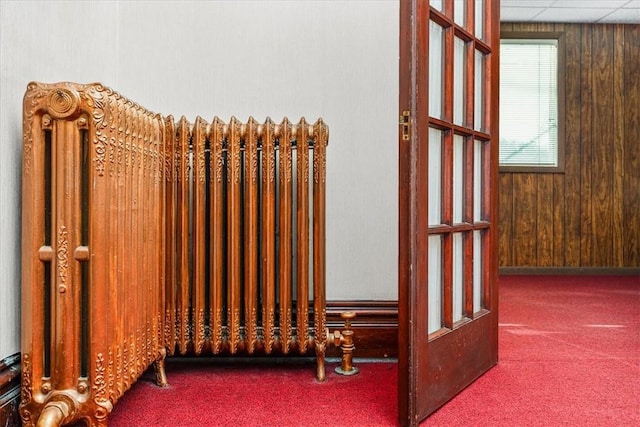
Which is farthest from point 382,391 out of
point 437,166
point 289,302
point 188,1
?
point 188,1

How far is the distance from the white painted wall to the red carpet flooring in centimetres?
46

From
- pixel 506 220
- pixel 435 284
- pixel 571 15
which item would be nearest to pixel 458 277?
pixel 435 284

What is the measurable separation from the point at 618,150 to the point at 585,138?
0.33 m

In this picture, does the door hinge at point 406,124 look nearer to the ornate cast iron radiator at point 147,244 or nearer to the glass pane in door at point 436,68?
the glass pane in door at point 436,68

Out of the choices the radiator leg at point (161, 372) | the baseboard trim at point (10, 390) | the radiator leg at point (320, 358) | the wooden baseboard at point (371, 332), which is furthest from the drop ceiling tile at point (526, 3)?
the baseboard trim at point (10, 390)

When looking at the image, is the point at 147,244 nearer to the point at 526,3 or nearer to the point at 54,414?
the point at 54,414

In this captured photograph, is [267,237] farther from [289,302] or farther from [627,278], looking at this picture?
[627,278]

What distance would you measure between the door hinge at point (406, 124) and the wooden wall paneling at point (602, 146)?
440 centimetres

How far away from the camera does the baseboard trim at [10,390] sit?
1330 mm

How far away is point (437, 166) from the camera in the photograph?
1712 millimetres

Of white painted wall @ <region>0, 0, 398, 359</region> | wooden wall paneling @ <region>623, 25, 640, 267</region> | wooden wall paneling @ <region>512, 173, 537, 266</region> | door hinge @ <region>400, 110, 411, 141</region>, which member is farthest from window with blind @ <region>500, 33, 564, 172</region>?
door hinge @ <region>400, 110, 411, 141</region>

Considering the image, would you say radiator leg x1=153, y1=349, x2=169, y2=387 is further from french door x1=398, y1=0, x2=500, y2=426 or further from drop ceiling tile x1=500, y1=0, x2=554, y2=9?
drop ceiling tile x1=500, y1=0, x2=554, y2=9

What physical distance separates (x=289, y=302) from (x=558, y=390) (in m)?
0.92

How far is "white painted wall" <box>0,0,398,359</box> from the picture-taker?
2.16 meters
